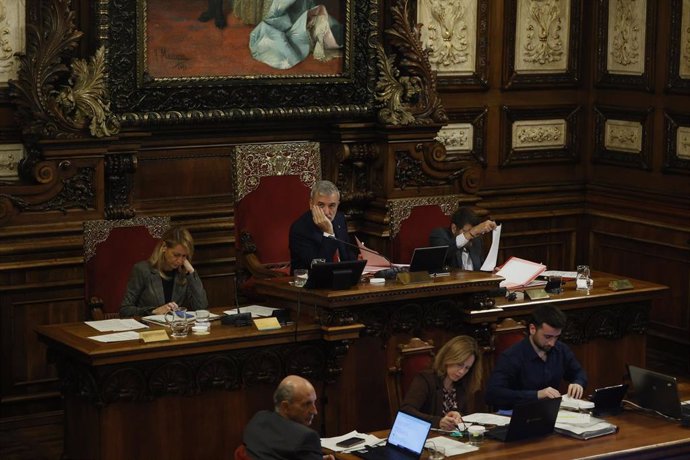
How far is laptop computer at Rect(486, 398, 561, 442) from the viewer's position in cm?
633

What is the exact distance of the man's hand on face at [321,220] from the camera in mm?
8562

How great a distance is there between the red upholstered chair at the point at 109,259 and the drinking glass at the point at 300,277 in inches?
37.5

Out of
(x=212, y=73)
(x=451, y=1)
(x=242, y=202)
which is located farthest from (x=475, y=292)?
(x=451, y=1)

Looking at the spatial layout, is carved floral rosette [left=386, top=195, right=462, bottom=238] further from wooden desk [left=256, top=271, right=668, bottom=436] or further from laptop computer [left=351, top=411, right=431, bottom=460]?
laptop computer [left=351, top=411, right=431, bottom=460]

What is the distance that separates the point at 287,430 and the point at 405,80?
465cm

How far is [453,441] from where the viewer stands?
251 inches

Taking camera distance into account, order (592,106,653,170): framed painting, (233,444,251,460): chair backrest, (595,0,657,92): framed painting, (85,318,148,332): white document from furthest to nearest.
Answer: (592,106,653,170): framed painting, (595,0,657,92): framed painting, (85,318,148,332): white document, (233,444,251,460): chair backrest

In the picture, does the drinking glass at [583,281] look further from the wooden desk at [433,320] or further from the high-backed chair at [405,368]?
the high-backed chair at [405,368]

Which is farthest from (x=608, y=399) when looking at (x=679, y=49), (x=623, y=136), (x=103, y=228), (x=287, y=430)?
(x=623, y=136)

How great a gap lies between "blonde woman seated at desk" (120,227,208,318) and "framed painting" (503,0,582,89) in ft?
12.4

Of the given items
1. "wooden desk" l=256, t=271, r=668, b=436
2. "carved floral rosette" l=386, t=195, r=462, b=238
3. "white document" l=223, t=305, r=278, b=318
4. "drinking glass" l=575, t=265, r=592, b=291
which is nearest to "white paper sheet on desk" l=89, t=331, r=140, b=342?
"white document" l=223, t=305, r=278, b=318

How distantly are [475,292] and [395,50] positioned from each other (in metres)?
2.49

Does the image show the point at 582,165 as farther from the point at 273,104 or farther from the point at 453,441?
the point at 453,441

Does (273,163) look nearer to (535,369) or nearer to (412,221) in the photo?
(412,221)
